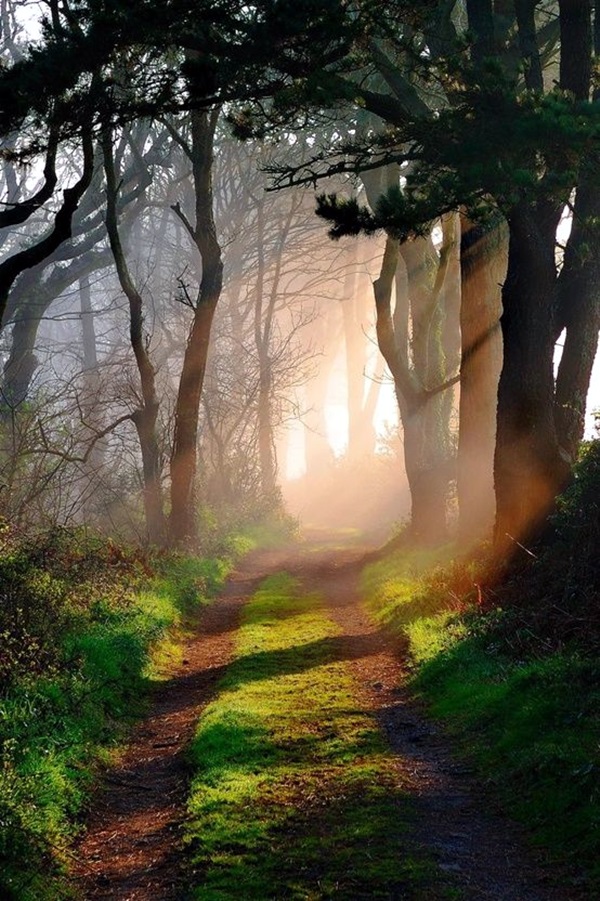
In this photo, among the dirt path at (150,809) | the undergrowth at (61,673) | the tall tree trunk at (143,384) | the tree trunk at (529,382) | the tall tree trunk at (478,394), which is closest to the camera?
the dirt path at (150,809)

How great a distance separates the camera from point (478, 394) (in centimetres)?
1836

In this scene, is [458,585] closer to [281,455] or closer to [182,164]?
[182,164]

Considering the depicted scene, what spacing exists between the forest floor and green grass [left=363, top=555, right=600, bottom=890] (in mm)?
204

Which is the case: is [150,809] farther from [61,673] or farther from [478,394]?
[478,394]

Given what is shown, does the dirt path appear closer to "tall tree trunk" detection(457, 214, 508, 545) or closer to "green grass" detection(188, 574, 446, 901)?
"green grass" detection(188, 574, 446, 901)

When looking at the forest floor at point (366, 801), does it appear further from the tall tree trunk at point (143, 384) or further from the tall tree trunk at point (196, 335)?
the tall tree trunk at point (196, 335)

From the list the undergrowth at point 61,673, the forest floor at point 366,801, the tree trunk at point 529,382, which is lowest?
the forest floor at point 366,801

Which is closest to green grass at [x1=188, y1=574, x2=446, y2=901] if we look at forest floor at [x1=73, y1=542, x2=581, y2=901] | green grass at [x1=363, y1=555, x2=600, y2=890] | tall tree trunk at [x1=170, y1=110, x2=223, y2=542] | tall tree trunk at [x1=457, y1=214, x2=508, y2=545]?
forest floor at [x1=73, y1=542, x2=581, y2=901]

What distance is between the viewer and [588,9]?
43.9 feet

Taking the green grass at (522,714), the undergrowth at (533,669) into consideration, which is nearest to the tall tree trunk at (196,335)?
the undergrowth at (533,669)

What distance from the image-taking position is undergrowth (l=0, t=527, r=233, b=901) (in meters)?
6.21

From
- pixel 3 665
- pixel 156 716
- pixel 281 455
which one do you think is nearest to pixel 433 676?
pixel 156 716

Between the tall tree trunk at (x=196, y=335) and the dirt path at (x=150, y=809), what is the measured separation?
30.3ft

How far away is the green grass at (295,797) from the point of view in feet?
18.7
